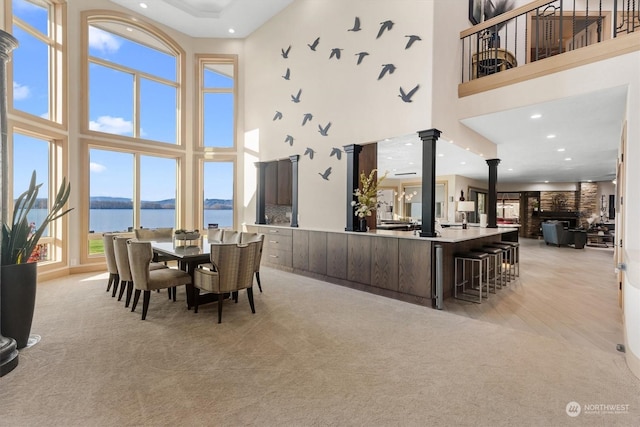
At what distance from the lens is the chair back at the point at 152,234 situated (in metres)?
5.45

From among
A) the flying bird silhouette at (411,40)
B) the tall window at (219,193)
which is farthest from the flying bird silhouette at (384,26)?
the tall window at (219,193)

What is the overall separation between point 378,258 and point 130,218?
5.55 meters

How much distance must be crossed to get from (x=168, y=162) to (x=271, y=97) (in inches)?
115

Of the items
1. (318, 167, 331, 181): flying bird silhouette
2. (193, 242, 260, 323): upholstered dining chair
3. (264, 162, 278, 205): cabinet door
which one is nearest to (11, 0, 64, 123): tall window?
(264, 162, 278, 205): cabinet door

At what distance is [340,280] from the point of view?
5.24m

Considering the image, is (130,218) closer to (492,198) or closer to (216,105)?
(216,105)

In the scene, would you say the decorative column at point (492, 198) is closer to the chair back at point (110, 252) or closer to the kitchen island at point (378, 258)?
the kitchen island at point (378, 258)

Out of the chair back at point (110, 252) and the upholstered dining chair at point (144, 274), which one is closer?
the upholstered dining chair at point (144, 274)

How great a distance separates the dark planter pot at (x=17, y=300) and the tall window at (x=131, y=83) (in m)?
4.58

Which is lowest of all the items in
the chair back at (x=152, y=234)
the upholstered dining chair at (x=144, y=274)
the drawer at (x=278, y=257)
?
the drawer at (x=278, y=257)

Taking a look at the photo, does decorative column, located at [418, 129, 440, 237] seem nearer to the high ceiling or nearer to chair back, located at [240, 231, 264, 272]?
the high ceiling

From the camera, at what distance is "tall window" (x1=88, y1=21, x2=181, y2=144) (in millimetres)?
6402

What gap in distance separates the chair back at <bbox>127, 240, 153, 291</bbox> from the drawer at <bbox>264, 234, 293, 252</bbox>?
2976 millimetres

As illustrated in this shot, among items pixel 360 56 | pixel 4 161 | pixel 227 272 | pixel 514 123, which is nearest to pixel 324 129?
pixel 360 56
